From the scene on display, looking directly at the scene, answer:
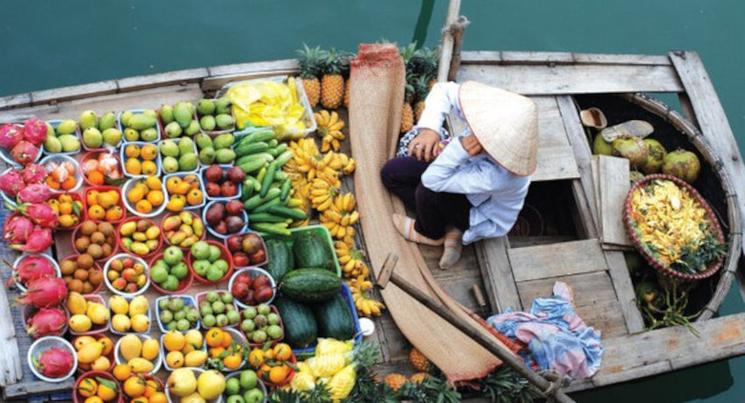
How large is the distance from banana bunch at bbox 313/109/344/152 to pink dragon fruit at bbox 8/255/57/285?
70.5 inches

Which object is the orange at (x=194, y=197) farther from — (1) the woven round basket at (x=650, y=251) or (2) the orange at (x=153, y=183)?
(1) the woven round basket at (x=650, y=251)

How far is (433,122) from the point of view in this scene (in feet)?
17.1

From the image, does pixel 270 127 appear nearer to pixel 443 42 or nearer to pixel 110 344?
pixel 443 42

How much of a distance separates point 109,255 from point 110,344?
1.58 ft

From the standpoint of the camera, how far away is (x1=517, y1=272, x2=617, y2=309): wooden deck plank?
5367 millimetres

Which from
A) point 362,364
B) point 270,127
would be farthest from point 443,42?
point 362,364

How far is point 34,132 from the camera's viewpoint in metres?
4.74

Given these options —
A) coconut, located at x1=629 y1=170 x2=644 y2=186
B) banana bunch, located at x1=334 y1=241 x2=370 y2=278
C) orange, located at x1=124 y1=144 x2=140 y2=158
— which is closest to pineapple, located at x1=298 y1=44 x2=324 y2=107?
banana bunch, located at x1=334 y1=241 x2=370 y2=278

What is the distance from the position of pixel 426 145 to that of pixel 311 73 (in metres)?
0.92

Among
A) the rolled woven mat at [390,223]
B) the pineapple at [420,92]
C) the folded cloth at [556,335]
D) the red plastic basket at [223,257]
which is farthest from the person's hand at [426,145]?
the red plastic basket at [223,257]

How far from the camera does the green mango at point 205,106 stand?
5.24 meters

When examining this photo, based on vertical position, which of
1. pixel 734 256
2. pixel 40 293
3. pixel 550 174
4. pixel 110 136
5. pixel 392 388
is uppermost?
pixel 110 136

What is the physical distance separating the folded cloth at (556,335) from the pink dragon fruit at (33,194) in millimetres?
2483

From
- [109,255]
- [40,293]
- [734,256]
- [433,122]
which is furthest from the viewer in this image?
[734,256]
